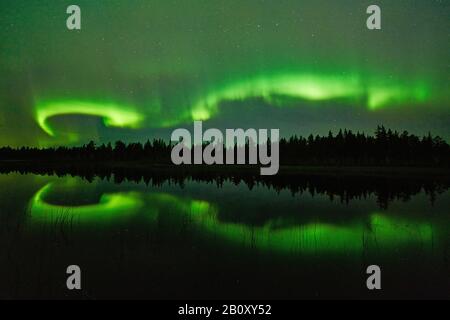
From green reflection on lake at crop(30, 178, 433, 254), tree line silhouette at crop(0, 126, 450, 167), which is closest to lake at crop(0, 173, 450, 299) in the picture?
green reflection on lake at crop(30, 178, 433, 254)

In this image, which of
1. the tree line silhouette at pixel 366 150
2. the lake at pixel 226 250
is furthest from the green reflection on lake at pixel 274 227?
the tree line silhouette at pixel 366 150

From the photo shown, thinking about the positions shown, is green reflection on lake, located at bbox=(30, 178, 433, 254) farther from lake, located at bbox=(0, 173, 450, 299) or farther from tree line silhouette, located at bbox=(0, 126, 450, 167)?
tree line silhouette, located at bbox=(0, 126, 450, 167)

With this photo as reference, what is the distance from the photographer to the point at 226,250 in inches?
380

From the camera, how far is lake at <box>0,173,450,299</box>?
7219mm

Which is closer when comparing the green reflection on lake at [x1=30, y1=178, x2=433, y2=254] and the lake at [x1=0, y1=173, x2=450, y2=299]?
the lake at [x1=0, y1=173, x2=450, y2=299]

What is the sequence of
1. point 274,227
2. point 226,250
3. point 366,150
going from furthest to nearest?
point 366,150 → point 274,227 → point 226,250

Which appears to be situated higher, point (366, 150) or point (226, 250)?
point (366, 150)

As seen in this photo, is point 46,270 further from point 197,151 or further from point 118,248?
point 197,151

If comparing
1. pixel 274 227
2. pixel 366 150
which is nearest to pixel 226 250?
pixel 274 227

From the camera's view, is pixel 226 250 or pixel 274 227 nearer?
pixel 226 250

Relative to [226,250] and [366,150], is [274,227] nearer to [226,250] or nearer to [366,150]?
[226,250]

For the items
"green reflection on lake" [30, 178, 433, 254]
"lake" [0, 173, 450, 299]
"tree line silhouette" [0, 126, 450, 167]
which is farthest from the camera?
"tree line silhouette" [0, 126, 450, 167]

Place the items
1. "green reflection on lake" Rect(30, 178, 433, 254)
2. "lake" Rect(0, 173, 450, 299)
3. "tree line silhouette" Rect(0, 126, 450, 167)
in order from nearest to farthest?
1. "lake" Rect(0, 173, 450, 299)
2. "green reflection on lake" Rect(30, 178, 433, 254)
3. "tree line silhouette" Rect(0, 126, 450, 167)
